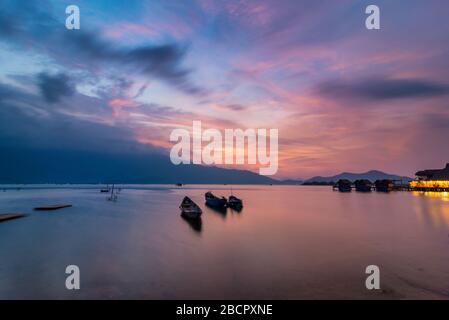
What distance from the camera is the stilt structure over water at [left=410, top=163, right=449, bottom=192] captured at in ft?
408

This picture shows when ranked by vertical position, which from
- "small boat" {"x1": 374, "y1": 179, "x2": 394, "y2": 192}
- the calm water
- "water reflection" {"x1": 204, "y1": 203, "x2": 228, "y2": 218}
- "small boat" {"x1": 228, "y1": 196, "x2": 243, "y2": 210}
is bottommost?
"water reflection" {"x1": 204, "y1": 203, "x2": 228, "y2": 218}

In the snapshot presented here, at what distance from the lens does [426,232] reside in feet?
113

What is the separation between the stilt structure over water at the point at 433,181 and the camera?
124m

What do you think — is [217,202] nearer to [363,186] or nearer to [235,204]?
[235,204]

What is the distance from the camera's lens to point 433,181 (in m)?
131

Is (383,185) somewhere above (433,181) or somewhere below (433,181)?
below

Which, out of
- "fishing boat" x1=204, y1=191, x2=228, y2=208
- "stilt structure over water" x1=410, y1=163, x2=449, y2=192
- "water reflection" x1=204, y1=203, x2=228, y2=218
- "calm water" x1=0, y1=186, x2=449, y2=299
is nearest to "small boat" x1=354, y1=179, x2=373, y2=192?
"stilt structure over water" x1=410, y1=163, x2=449, y2=192

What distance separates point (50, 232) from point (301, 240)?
94.1 ft

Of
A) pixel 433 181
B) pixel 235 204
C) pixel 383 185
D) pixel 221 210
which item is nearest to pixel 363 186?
pixel 383 185

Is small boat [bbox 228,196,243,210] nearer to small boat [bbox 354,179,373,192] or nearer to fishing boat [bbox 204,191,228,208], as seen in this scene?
fishing boat [bbox 204,191,228,208]
